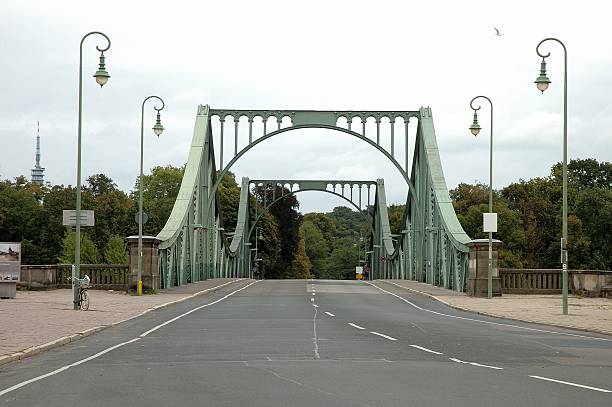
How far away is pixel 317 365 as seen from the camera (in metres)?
15.5

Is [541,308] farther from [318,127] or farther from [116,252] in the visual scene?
[116,252]

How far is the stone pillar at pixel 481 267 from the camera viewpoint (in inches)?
1668

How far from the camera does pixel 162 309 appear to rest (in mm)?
33719

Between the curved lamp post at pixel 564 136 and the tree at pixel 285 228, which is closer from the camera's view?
the curved lamp post at pixel 564 136

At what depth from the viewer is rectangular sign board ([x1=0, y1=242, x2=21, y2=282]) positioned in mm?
37991

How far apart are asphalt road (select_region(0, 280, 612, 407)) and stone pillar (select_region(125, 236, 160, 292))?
15.1m

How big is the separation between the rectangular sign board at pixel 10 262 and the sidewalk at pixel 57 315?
3.20 ft

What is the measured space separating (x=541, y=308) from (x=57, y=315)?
17.2m

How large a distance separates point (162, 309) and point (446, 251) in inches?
839

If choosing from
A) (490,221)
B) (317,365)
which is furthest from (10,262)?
(317,365)

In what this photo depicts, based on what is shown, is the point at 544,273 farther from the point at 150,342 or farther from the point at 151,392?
the point at 151,392

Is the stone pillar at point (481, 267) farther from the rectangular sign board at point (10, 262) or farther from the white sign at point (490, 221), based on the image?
the rectangular sign board at point (10, 262)

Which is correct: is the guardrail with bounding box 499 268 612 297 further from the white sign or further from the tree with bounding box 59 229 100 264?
the tree with bounding box 59 229 100 264

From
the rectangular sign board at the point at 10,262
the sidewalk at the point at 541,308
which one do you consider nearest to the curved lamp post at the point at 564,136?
the sidewalk at the point at 541,308
